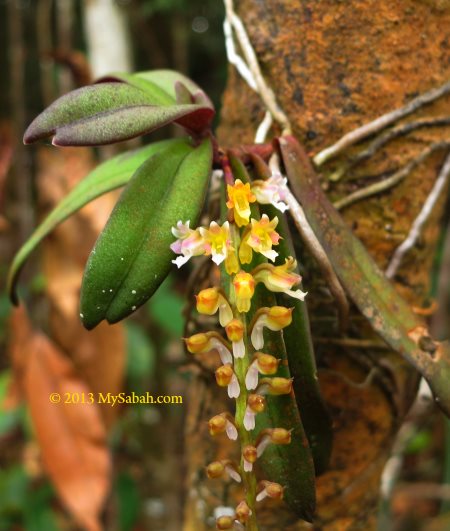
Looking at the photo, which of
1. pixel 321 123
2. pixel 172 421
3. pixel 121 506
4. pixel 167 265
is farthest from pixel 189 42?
pixel 167 265

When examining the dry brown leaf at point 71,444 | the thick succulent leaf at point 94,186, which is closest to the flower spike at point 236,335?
the thick succulent leaf at point 94,186

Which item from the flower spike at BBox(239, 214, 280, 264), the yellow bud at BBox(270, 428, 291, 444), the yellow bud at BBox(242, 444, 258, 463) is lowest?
the yellow bud at BBox(270, 428, 291, 444)

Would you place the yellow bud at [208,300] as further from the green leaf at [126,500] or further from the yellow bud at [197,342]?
the green leaf at [126,500]

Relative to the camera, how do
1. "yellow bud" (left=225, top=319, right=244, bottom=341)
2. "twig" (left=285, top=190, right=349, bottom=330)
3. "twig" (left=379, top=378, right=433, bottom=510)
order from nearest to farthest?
"yellow bud" (left=225, top=319, right=244, bottom=341)
"twig" (left=285, top=190, right=349, bottom=330)
"twig" (left=379, top=378, right=433, bottom=510)

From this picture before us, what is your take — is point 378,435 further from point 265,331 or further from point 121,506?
point 121,506

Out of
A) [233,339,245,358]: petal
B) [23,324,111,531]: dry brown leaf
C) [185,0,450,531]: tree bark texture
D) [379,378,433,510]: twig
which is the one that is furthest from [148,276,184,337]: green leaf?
[233,339,245,358]: petal

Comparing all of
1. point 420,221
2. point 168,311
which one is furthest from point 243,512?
point 168,311

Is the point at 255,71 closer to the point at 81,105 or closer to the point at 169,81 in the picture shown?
the point at 169,81

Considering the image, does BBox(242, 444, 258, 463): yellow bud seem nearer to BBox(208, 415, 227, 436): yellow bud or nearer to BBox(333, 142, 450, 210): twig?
BBox(208, 415, 227, 436): yellow bud
